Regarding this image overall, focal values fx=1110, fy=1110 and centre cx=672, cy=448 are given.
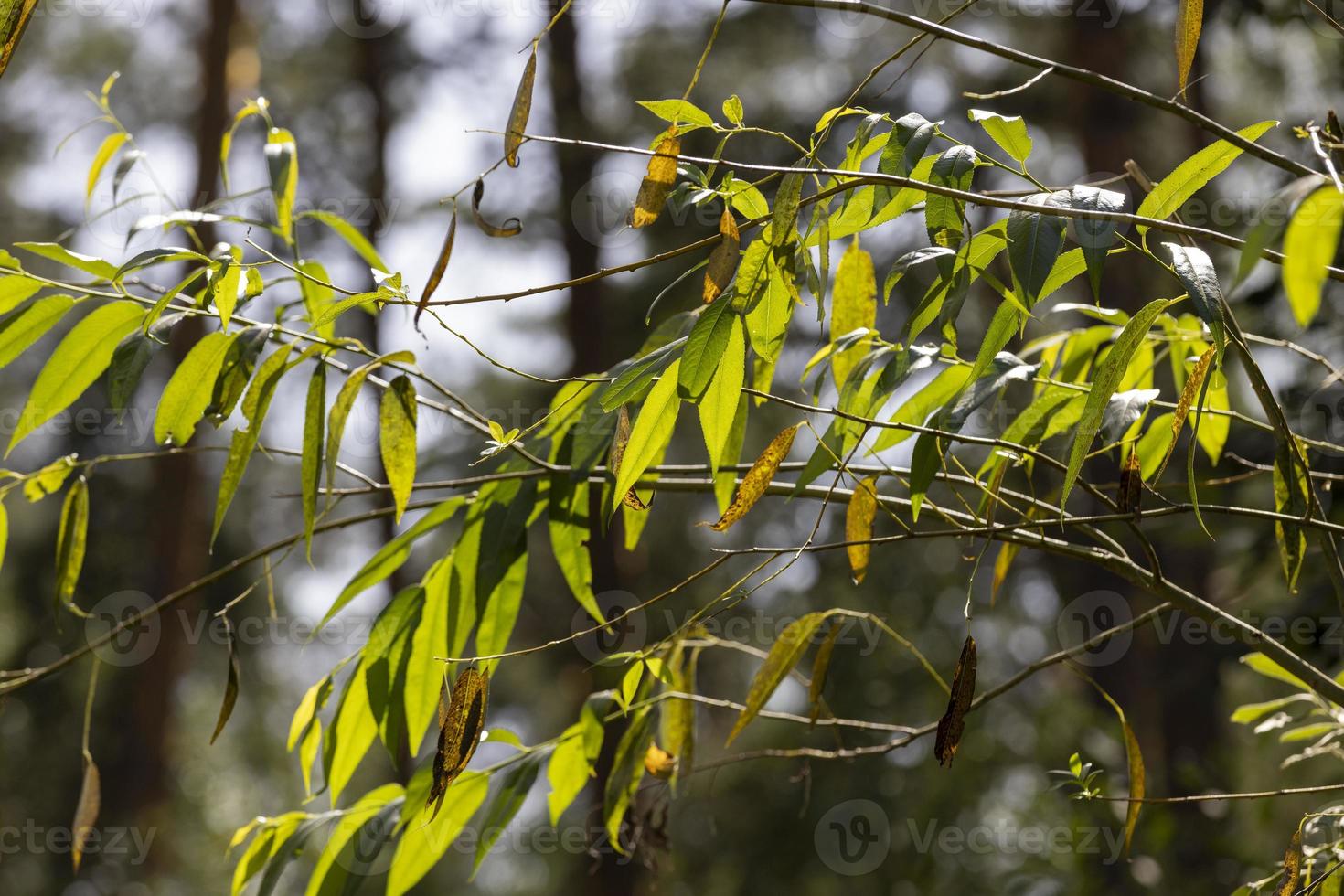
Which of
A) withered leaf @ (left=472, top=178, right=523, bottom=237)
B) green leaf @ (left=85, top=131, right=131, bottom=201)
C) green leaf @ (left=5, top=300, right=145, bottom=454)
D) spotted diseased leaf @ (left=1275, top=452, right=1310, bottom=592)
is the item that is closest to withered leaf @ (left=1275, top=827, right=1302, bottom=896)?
spotted diseased leaf @ (left=1275, top=452, right=1310, bottom=592)

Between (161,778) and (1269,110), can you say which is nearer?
(161,778)

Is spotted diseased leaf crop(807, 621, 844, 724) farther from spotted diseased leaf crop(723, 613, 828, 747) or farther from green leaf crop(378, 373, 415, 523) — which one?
green leaf crop(378, 373, 415, 523)

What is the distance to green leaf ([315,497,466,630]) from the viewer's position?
967 mm

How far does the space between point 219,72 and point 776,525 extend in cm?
410

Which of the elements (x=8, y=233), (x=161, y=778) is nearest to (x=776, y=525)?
(x=161, y=778)

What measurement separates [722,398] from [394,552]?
393 mm

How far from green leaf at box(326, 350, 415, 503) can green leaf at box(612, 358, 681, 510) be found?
0.15 metres

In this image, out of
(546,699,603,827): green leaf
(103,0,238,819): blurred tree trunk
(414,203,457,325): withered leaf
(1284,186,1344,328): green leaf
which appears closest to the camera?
(1284,186,1344,328): green leaf

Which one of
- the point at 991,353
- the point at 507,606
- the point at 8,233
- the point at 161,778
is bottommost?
the point at 161,778

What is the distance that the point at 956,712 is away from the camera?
675mm

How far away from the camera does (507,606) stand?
987mm

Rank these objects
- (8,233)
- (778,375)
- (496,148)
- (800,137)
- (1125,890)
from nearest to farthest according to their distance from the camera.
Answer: (1125,890), (800,137), (778,375), (496,148), (8,233)

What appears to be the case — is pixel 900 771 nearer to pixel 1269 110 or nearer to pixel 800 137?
pixel 800 137

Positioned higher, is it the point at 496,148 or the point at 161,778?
the point at 496,148
